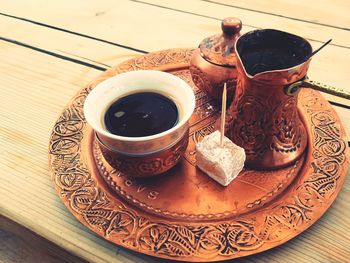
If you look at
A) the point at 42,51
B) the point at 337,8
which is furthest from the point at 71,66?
the point at 337,8

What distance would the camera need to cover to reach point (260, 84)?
543 millimetres

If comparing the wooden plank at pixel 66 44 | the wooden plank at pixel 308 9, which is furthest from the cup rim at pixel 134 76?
the wooden plank at pixel 308 9

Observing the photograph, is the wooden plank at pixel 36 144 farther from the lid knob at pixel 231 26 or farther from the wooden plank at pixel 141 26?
the lid knob at pixel 231 26

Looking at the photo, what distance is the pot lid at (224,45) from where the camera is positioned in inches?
25.2

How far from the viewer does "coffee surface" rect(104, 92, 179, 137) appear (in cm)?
58

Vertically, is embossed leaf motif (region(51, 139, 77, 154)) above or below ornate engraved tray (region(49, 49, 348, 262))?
below

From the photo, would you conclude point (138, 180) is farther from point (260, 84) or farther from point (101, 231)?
point (260, 84)

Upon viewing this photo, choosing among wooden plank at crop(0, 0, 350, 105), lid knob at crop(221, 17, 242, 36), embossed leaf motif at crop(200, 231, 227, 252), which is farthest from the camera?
wooden plank at crop(0, 0, 350, 105)

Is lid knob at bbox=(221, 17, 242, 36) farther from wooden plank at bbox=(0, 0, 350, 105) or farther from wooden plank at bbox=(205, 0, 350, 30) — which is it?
wooden plank at bbox=(205, 0, 350, 30)

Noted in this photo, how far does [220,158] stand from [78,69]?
1.63ft

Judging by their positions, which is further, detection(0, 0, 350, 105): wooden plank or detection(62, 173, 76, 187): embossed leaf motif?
detection(0, 0, 350, 105): wooden plank

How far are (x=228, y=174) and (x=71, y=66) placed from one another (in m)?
0.54

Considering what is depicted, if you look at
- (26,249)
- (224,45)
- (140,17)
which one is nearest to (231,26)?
(224,45)

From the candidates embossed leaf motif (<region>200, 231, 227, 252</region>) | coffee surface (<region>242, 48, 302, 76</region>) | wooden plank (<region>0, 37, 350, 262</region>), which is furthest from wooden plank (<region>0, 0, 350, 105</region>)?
embossed leaf motif (<region>200, 231, 227, 252</region>)
